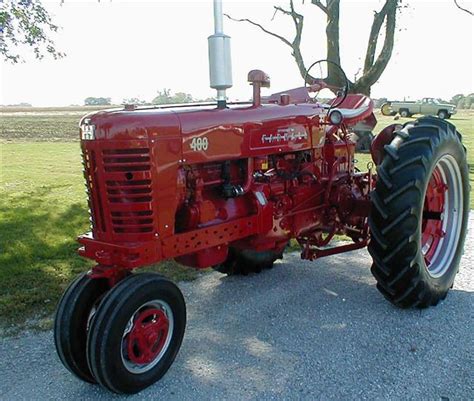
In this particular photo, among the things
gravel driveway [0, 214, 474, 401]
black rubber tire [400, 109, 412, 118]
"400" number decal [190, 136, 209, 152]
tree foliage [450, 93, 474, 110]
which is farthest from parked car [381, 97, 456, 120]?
"400" number decal [190, 136, 209, 152]

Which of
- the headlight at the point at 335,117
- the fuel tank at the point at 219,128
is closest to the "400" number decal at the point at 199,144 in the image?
the fuel tank at the point at 219,128

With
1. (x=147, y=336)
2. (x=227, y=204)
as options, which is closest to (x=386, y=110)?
(x=227, y=204)

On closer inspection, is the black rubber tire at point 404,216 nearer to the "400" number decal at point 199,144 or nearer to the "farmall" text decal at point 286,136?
the "farmall" text decal at point 286,136

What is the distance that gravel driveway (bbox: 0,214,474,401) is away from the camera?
2.99 metres

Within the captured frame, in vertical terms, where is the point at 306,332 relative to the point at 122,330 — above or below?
below

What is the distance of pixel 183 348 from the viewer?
11.4ft

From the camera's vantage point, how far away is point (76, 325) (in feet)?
9.89

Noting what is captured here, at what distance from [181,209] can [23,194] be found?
7.38 meters

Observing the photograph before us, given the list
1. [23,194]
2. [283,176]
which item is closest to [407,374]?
[283,176]

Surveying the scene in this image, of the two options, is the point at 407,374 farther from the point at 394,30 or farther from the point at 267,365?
the point at 394,30

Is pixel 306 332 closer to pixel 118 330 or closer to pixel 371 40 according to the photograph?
pixel 118 330

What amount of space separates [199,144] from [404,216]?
1588 millimetres

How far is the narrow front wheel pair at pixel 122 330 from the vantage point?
2.77 m

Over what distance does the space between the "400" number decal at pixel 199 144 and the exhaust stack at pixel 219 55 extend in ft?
1.21
